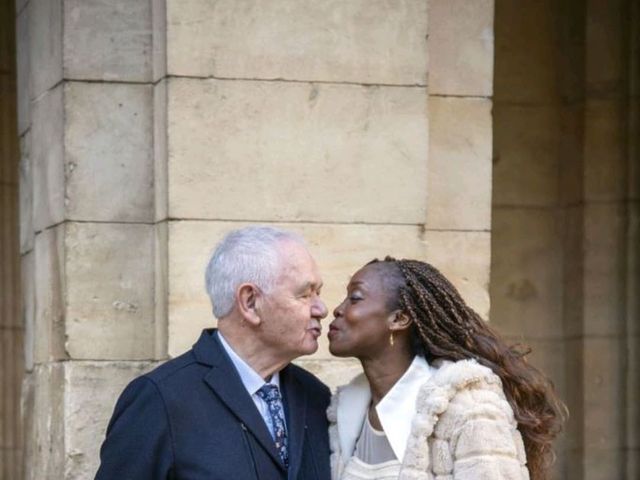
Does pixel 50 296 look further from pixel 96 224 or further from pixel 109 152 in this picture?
pixel 109 152

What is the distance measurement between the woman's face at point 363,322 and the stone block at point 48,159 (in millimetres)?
1515

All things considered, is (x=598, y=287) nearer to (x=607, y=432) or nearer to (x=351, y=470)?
(x=607, y=432)

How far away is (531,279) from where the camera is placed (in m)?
7.46

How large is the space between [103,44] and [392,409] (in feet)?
6.50

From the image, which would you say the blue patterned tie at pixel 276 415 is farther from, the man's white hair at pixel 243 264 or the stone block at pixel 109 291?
the stone block at pixel 109 291

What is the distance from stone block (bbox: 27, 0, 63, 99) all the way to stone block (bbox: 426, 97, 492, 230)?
53.5 inches

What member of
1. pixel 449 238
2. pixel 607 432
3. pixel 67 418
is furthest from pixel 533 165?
pixel 67 418

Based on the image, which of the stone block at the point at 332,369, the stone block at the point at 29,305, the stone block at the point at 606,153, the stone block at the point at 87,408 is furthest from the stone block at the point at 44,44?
the stone block at the point at 606,153

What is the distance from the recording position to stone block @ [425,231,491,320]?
5.79 metres

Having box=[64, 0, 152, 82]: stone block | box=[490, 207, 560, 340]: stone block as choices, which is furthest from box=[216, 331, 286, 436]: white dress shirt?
box=[490, 207, 560, 340]: stone block

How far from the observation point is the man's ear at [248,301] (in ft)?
14.6

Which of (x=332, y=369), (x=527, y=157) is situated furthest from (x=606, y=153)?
(x=332, y=369)

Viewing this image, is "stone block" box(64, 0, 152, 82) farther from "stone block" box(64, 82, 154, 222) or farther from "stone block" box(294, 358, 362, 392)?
"stone block" box(294, 358, 362, 392)

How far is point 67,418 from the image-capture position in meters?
5.55
